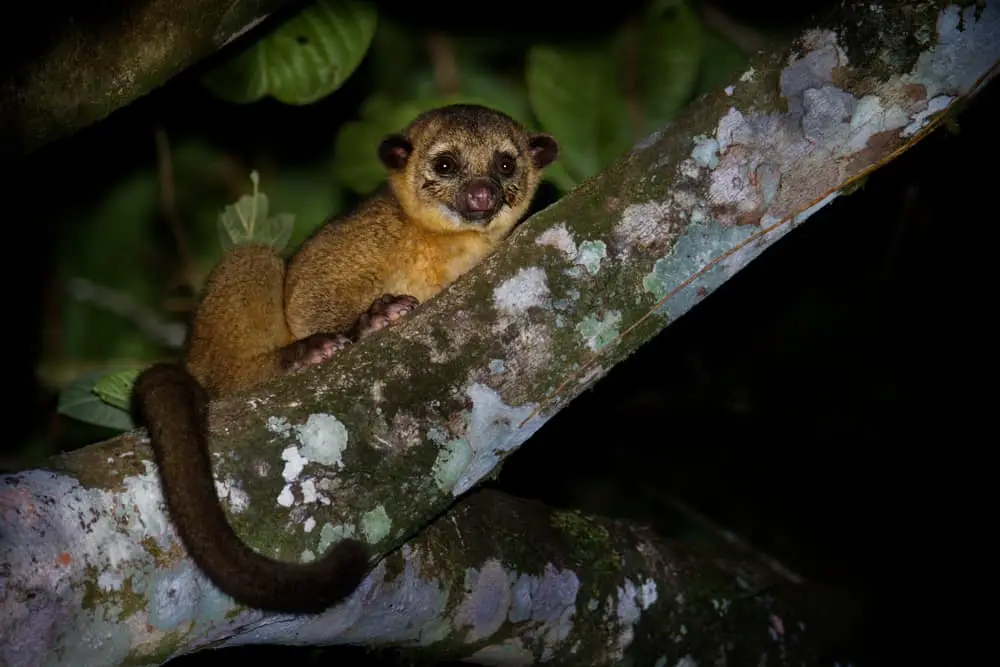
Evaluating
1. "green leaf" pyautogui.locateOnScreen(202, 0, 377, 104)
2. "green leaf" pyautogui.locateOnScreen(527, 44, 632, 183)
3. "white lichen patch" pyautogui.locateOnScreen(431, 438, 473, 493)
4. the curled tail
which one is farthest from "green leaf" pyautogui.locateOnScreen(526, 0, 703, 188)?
the curled tail

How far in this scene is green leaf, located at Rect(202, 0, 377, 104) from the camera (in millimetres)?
3965

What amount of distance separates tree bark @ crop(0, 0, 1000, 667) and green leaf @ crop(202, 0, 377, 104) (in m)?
1.66

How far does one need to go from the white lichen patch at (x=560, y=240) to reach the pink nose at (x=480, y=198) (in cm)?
125

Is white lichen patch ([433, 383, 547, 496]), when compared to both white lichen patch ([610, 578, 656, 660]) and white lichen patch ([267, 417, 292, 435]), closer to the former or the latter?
white lichen patch ([267, 417, 292, 435])

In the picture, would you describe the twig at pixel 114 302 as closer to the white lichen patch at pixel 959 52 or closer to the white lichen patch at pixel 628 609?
the white lichen patch at pixel 628 609

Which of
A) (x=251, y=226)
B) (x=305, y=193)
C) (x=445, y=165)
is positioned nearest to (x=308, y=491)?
(x=251, y=226)

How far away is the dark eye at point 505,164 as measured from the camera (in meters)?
4.15

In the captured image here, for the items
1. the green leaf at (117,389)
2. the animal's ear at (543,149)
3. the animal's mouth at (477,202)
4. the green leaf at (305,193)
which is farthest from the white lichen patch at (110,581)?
the green leaf at (305,193)

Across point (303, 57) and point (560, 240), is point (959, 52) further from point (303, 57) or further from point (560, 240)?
point (303, 57)

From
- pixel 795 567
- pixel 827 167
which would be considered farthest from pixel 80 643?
pixel 795 567

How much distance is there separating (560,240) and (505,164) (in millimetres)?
1631

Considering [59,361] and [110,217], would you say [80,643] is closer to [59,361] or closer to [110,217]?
[59,361]

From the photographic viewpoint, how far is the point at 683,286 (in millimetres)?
2586

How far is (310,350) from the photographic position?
3.34 meters
